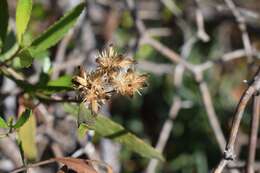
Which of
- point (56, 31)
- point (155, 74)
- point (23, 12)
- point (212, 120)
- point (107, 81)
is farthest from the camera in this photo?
point (155, 74)

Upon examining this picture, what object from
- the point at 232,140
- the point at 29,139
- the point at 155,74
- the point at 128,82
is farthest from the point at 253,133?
the point at 155,74

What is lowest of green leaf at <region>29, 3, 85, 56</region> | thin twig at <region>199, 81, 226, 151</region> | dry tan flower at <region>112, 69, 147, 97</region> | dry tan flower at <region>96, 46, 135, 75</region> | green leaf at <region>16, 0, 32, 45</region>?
thin twig at <region>199, 81, 226, 151</region>

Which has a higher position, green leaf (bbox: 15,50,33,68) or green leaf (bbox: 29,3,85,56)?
green leaf (bbox: 29,3,85,56)

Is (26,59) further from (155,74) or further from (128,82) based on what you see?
(155,74)

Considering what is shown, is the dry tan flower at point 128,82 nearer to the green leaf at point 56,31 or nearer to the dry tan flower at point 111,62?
the dry tan flower at point 111,62

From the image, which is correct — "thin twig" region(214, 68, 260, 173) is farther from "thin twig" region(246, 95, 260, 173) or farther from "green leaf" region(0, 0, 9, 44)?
"green leaf" region(0, 0, 9, 44)

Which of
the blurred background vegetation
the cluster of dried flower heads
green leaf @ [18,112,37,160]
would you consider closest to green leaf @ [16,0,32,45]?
the cluster of dried flower heads

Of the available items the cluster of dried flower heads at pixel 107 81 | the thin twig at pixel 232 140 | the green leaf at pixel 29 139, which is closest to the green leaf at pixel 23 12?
the cluster of dried flower heads at pixel 107 81

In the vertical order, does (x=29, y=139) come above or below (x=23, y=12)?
below
